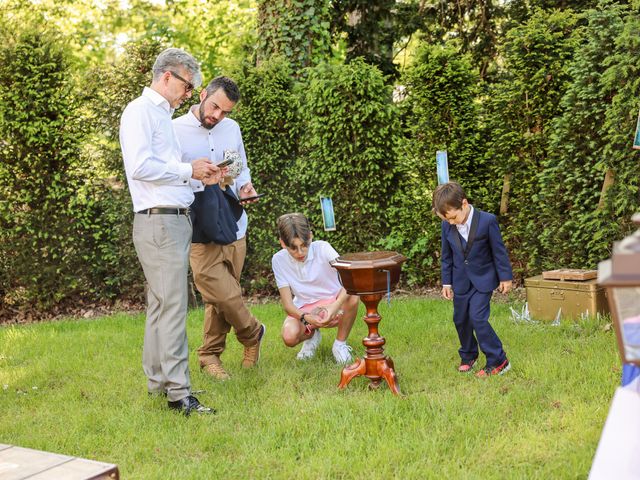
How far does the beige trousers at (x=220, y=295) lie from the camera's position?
5.35 metres

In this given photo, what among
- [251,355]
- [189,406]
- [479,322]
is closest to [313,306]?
[251,355]

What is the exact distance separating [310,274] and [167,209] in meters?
1.64

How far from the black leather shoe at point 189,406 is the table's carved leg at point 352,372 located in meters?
0.91

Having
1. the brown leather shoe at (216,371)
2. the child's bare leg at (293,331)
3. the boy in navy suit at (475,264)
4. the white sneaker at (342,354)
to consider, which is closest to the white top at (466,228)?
the boy in navy suit at (475,264)

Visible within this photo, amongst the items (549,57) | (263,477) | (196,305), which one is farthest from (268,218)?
(263,477)

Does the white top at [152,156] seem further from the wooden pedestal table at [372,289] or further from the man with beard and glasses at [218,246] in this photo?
the wooden pedestal table at [372,289]

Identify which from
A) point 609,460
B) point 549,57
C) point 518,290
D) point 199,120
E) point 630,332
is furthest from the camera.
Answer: point 518,290

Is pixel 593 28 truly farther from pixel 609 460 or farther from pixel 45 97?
pixel 45 97

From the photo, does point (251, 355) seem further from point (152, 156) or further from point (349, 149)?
point (349, 149)

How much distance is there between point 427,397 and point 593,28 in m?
4.16

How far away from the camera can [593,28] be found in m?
6.70

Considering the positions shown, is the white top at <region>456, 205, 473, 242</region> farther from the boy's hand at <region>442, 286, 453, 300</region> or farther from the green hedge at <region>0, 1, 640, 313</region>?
the green hedge at <region>0, 1, 640, 313</region>

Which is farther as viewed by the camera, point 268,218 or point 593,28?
point 268,218

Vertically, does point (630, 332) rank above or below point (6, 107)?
below
